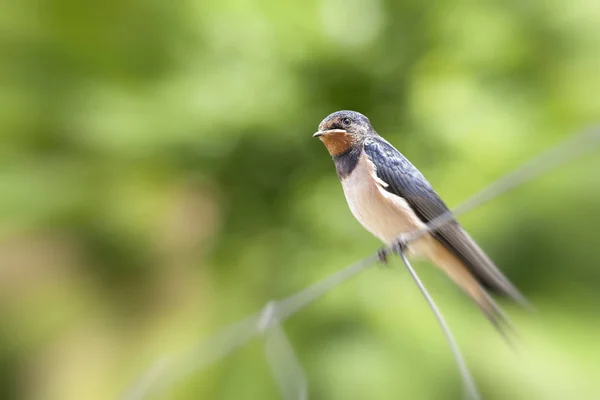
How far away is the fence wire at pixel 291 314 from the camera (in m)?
0.22

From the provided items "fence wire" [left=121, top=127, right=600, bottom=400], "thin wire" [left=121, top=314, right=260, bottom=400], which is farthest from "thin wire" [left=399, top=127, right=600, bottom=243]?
"thin wire" [left=121, top=314, right=260, bottom=400]

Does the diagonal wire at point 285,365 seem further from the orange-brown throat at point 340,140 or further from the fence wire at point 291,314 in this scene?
the orange-brown throat at point 340,140

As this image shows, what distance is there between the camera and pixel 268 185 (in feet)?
2.58

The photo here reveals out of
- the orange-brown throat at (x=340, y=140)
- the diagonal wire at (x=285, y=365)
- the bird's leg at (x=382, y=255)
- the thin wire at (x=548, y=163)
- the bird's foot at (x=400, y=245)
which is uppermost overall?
the diagonal wire at (x=285, y=365)

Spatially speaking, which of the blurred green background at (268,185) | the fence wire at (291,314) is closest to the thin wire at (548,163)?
the fence wire at (291,314)

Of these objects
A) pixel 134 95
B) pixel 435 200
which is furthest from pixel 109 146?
pixel 435 200

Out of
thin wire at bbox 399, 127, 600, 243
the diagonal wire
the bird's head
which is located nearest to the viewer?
thin wire at bbox 399, 127, 600, 243

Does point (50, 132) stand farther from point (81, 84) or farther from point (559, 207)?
point (559, 207)

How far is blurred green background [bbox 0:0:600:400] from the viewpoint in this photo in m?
0.57

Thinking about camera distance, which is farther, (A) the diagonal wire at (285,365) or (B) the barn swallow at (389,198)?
(A) the diagonal wire at (285,365)

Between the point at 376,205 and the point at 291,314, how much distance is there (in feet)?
1.32

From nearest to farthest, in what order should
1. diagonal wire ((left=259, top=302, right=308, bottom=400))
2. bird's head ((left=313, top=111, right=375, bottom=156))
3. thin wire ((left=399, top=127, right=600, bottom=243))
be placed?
thin wire ((left=399, top=127, right=600, bottom=243)) < bird's head ((left=313, top=111, right=375, bottom=156)) < diagonal wire ((left=259, top=302, right=308, bottom=400))

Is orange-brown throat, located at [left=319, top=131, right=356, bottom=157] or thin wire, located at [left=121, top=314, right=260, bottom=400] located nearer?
orange-brown throat, located at [left=319, top=131, right=356, bottom=157]

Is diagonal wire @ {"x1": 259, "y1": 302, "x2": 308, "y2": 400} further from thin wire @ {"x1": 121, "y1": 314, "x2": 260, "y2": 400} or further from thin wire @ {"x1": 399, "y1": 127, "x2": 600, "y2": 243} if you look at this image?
thin wire @ {"x1": 399, "y1": 127, "x2": 600, "y2": 243}
